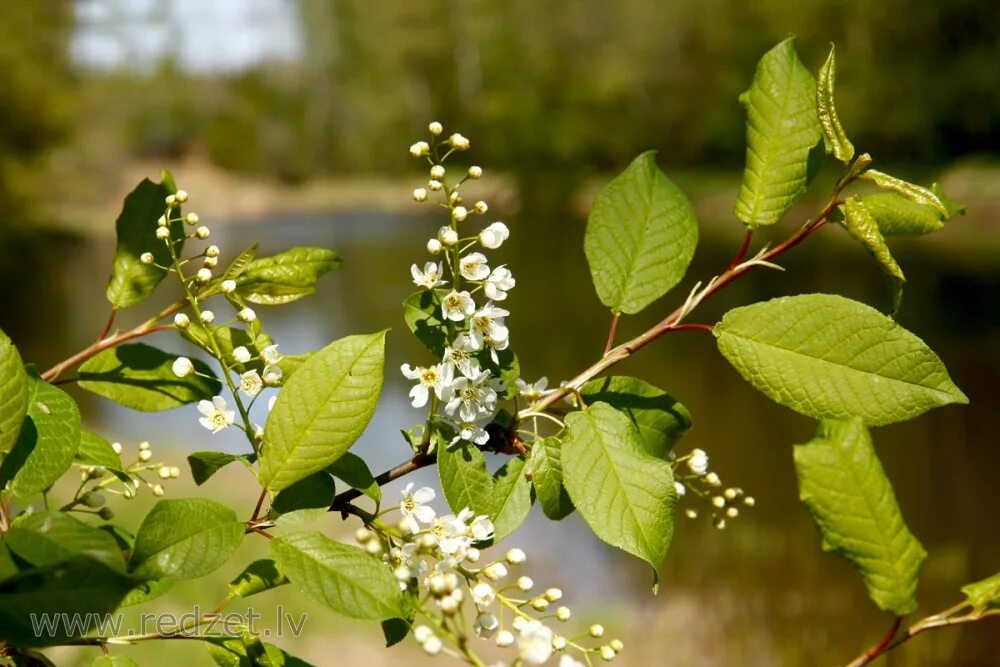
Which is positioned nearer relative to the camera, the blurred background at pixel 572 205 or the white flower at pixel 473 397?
the white flower at pixel 473 397

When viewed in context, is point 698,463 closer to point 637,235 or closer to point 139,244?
point 637,235

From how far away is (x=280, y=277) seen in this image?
51 centimetres

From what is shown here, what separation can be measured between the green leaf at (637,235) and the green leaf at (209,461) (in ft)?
0.70

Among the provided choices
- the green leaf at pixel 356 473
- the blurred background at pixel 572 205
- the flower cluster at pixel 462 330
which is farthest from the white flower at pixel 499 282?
the blurred background at pixel 572 205

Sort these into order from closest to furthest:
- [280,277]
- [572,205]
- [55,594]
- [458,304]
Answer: [55,594] → [458,304] → [280,277] → [572,205]

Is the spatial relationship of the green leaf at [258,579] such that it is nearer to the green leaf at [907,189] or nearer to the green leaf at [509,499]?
the green leaf at [509,499]

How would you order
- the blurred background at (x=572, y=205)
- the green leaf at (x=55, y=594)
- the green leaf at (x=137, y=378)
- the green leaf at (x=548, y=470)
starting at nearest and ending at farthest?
1. the green leaf at (x=55, y=594)
2. the green leaf at (x=548, y=470)
3. the green leaf at (x=137, y=378)
4. the blurred background at (x=572, y=205)

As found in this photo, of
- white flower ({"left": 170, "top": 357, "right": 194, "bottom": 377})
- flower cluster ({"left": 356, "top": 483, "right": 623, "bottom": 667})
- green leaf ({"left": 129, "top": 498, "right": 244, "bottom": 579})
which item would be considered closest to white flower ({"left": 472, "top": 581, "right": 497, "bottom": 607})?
flower cluster ({"left": 356, "top": 483, "right": 623, "bottom": 667})

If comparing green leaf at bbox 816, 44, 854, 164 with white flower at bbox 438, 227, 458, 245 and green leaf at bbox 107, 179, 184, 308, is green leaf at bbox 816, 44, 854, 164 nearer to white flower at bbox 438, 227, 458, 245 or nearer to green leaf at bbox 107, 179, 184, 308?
white flower at bbox 438, 227, 458, 245

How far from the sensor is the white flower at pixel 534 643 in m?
0.31

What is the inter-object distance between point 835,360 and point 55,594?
343 millimetres

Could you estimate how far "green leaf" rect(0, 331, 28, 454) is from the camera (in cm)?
36

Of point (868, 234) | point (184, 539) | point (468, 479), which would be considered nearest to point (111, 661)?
point (184, 539)

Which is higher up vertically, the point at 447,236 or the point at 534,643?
A: the point at 447,236
